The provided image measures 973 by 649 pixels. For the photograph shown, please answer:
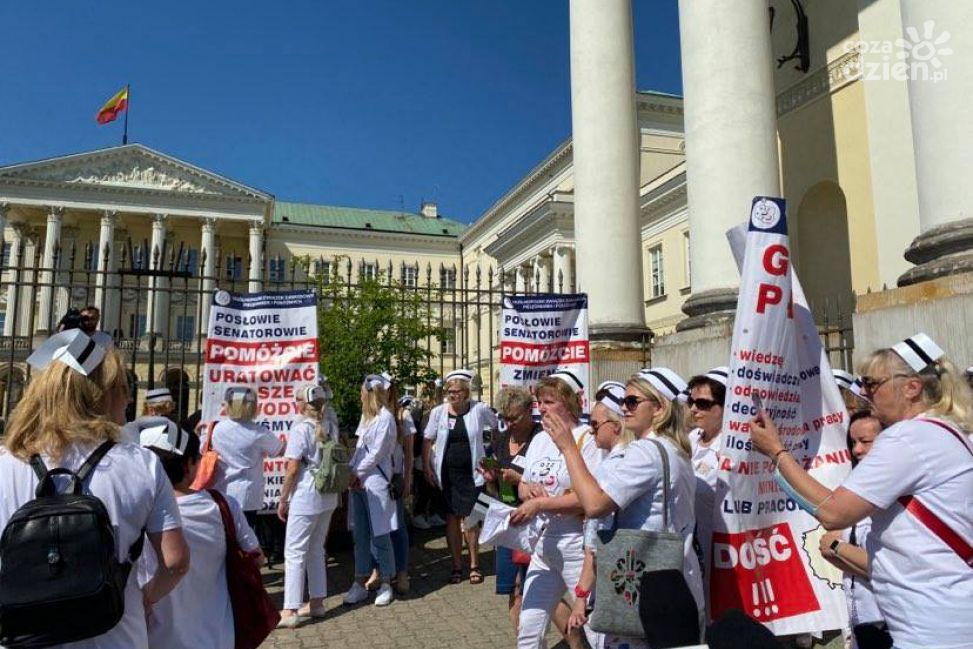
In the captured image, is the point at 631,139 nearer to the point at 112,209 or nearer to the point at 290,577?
the point at 290,577

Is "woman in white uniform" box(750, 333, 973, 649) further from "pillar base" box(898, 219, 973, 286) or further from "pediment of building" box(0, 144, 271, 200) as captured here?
"pediment of building" box(0, 144, 271, 200)

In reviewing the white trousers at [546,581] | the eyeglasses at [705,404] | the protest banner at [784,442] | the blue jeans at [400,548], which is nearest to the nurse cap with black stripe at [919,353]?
the protest banner at [784,442]

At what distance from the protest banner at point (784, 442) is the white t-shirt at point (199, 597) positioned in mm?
2341

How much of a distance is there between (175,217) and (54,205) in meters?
8.38

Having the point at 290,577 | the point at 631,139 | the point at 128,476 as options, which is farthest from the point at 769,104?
the point at 128,476

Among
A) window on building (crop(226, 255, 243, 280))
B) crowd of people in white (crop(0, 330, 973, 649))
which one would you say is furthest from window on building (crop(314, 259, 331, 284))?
crowd of people in white (crop(0, 330, 973, 649))

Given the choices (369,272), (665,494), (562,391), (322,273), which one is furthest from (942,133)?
(369,272)

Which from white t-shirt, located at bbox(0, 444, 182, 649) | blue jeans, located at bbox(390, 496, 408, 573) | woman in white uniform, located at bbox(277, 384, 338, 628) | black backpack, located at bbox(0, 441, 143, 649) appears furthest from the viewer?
blue jeans, located at bbox(390, 496, 408, 573)

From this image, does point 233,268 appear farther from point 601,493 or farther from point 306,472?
point 601,493

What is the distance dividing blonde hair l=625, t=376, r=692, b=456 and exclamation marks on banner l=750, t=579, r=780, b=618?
723mm

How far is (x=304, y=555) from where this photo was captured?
6531 mm

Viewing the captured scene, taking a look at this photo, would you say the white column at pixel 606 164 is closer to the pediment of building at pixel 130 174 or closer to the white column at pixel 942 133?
the white column at pixel 942 133

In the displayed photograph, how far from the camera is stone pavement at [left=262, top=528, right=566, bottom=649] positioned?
5887 millimetres

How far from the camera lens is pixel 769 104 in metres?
8.34
